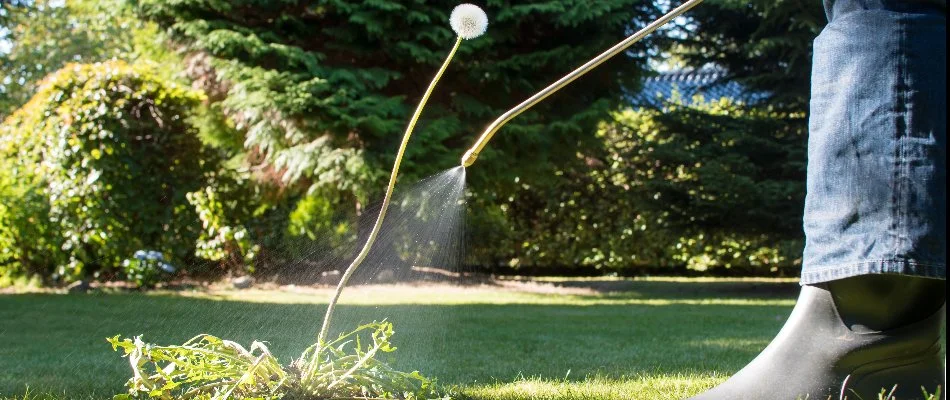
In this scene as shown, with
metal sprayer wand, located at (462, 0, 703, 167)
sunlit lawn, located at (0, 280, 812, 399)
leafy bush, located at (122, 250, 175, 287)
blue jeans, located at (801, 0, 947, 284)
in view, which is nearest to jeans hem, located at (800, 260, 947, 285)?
blue jeans, located at (801, 0, 947, 284)

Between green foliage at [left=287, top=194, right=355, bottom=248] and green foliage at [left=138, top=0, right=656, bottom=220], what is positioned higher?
green foliage at [left=138, top=0, right=656, bottom=220]

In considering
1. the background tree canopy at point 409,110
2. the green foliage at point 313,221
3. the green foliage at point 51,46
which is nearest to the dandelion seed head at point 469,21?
the background tree canopy at point 409,110

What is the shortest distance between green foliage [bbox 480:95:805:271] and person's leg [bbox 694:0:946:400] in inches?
230

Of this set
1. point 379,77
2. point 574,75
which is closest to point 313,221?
point 379,77

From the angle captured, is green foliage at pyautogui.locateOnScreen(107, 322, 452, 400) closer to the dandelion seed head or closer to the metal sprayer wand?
the metal sprayer wand

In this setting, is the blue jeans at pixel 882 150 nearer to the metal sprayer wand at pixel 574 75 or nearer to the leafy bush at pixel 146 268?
the metal sprayer wand at pixel 574 75

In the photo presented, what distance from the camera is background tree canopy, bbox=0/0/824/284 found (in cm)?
623

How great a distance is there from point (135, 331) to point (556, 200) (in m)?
6.72

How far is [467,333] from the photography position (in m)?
3.73

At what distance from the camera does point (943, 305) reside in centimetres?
134

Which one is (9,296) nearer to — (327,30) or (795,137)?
(327,30)

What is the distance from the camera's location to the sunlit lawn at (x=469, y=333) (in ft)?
7.24

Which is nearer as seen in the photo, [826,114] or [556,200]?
[826,114]

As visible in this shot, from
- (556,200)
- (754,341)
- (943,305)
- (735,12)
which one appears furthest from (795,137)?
(943,305)
